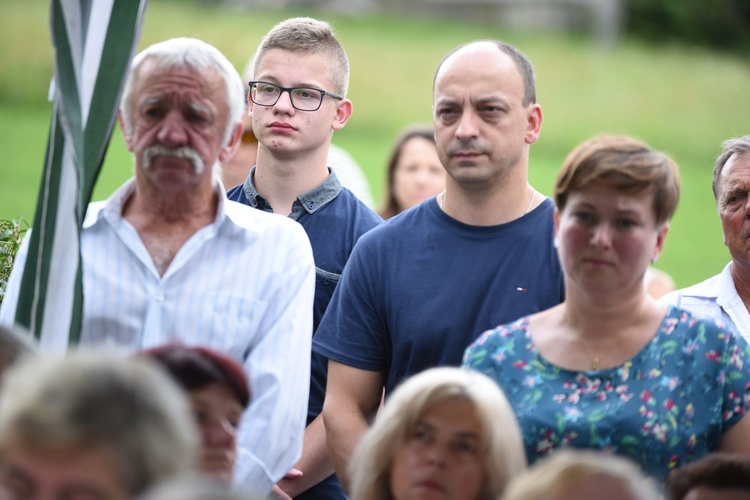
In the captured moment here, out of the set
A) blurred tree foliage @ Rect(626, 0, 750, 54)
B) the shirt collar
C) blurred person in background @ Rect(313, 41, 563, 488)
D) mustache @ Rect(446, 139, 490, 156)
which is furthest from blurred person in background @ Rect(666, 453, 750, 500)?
blurred tree foliage @ Rect(626, 0, 750, 54)

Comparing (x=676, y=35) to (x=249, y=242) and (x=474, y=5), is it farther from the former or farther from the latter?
(x=249, y=242)

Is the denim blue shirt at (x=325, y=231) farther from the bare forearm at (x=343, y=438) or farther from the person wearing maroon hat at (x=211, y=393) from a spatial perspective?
A: the person wearing maroon hat at (x=211, y=393)

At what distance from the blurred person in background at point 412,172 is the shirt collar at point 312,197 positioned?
9.36 ft

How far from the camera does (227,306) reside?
3.64m

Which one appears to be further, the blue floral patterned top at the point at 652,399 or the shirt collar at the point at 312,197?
the shirt collar at the point at 312,197

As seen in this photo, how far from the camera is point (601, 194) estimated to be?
345cm

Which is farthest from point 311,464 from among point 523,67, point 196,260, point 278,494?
point 523,67

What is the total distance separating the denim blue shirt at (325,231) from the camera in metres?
4.51

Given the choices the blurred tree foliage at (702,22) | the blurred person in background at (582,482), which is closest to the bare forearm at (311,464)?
the blurred person in background at (582,482)

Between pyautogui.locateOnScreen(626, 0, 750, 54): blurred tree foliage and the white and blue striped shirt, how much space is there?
4285 cm

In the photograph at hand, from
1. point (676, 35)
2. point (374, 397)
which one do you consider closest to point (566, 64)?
point (676, 35)

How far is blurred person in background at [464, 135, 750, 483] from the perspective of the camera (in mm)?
3393

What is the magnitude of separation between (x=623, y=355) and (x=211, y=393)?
115 centimetres

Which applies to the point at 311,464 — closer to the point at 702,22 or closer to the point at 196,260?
the point at 196,260
